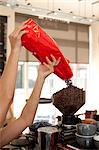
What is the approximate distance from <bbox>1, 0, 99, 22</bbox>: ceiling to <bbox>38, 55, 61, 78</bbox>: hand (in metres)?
2.83

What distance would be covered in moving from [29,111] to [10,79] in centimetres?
23

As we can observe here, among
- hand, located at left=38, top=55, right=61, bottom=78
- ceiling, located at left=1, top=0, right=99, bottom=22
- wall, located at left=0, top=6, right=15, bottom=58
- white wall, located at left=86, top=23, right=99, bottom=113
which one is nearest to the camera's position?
hand, located at left=38, top=55, right=61, bottom=78

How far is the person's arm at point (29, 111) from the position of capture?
45.6 inches

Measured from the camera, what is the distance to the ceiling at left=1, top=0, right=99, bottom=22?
13.8ft

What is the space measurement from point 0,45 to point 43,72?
338cm

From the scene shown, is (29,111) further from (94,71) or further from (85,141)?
(94,71)

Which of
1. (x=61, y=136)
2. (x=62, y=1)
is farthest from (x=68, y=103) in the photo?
(x=62, y=1)

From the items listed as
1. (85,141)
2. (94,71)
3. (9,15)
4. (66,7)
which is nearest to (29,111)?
(85,141)

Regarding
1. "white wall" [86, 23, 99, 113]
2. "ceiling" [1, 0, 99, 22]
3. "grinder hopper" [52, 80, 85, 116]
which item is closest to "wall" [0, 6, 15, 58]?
"ceiling" [1, 0, 99, 22]

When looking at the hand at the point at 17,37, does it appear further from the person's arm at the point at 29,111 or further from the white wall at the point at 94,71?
the white wall at the point at 94,71

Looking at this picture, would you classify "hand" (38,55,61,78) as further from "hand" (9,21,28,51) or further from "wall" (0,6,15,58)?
"wall" (0,6,15,58)

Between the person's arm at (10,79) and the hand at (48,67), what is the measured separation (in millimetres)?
162

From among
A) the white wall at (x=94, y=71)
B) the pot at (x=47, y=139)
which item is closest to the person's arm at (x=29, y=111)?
the pot at (x=47, y=139)

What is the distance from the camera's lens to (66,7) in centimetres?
453
